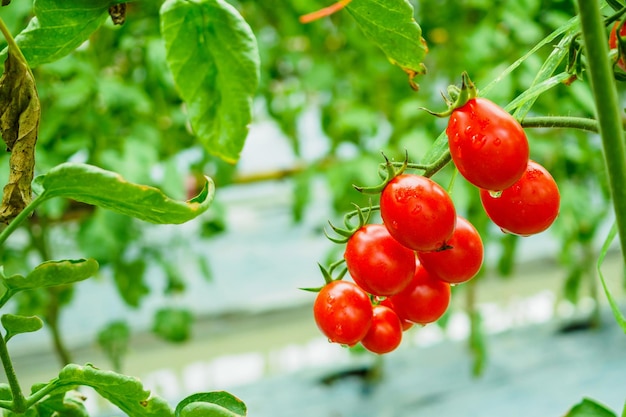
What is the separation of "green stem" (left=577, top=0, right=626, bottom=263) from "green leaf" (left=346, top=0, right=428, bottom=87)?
0.27ft

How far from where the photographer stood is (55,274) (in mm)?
300

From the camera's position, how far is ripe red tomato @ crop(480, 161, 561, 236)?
13.0 inches

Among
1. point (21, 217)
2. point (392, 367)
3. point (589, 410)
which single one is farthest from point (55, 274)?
point (392, 367)

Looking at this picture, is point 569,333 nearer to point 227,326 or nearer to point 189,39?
point 227,326

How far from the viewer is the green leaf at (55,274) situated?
0.30 meters

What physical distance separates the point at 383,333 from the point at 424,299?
29mm

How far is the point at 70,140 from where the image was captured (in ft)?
3.68

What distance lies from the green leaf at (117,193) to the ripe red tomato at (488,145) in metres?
0.11

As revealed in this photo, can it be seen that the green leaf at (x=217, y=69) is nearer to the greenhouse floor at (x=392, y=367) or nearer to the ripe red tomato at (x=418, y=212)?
the ripe red tomato at (x=418, y=212)

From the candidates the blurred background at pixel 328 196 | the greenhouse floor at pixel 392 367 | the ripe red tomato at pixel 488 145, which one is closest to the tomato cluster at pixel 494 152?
the ripe red tomato at pixel 488 145

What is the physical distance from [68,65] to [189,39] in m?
0.85

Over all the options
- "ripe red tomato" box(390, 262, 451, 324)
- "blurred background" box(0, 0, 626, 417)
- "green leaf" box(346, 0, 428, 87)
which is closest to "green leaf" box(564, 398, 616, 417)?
"ripe red tomato" box(390, 262, 451, 324)

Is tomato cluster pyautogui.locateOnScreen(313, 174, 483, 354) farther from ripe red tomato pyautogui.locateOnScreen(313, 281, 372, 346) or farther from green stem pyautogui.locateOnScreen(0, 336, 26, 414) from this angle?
green stem pyautogui.locateOnScreen(0, 336, 26, 414)

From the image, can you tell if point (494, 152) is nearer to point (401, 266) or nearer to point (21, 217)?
point (401, 266)
